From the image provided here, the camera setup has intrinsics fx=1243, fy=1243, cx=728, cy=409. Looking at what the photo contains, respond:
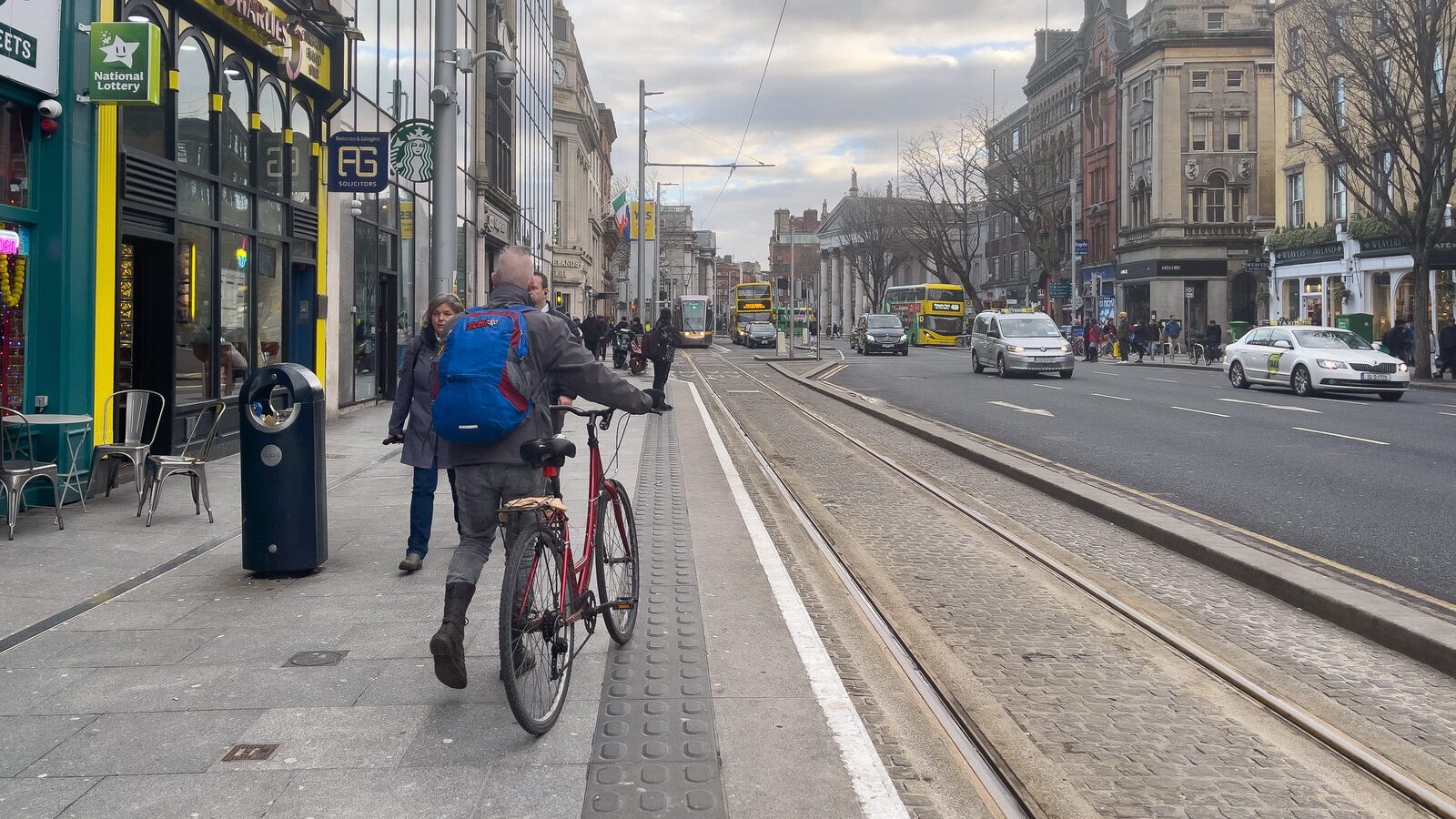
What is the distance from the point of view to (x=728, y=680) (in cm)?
514

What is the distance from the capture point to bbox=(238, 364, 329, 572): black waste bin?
23.0ft

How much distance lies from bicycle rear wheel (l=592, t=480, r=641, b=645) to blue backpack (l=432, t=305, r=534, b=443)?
30.6 inches

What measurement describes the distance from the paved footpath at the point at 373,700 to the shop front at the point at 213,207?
394 cm

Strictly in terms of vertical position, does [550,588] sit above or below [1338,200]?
below

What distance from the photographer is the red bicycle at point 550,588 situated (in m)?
4.23

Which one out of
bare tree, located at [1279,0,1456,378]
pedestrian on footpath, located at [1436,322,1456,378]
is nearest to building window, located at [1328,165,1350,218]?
bare tree, located at [1279,0,1456,378]

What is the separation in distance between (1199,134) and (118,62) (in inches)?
2264

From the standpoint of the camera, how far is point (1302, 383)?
24.7 meters

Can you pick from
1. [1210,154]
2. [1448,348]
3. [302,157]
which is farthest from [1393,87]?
[302,157]

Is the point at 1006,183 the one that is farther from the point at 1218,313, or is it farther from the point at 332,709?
the point at 332,709

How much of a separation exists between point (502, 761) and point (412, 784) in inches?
12.9

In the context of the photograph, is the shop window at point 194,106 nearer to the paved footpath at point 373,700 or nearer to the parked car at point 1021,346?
the paved footpath at point 373,700

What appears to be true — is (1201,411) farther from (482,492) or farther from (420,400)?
(482,492)

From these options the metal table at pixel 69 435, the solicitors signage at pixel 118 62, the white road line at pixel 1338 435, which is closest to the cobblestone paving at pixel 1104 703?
the metal table at pixel 69 435
